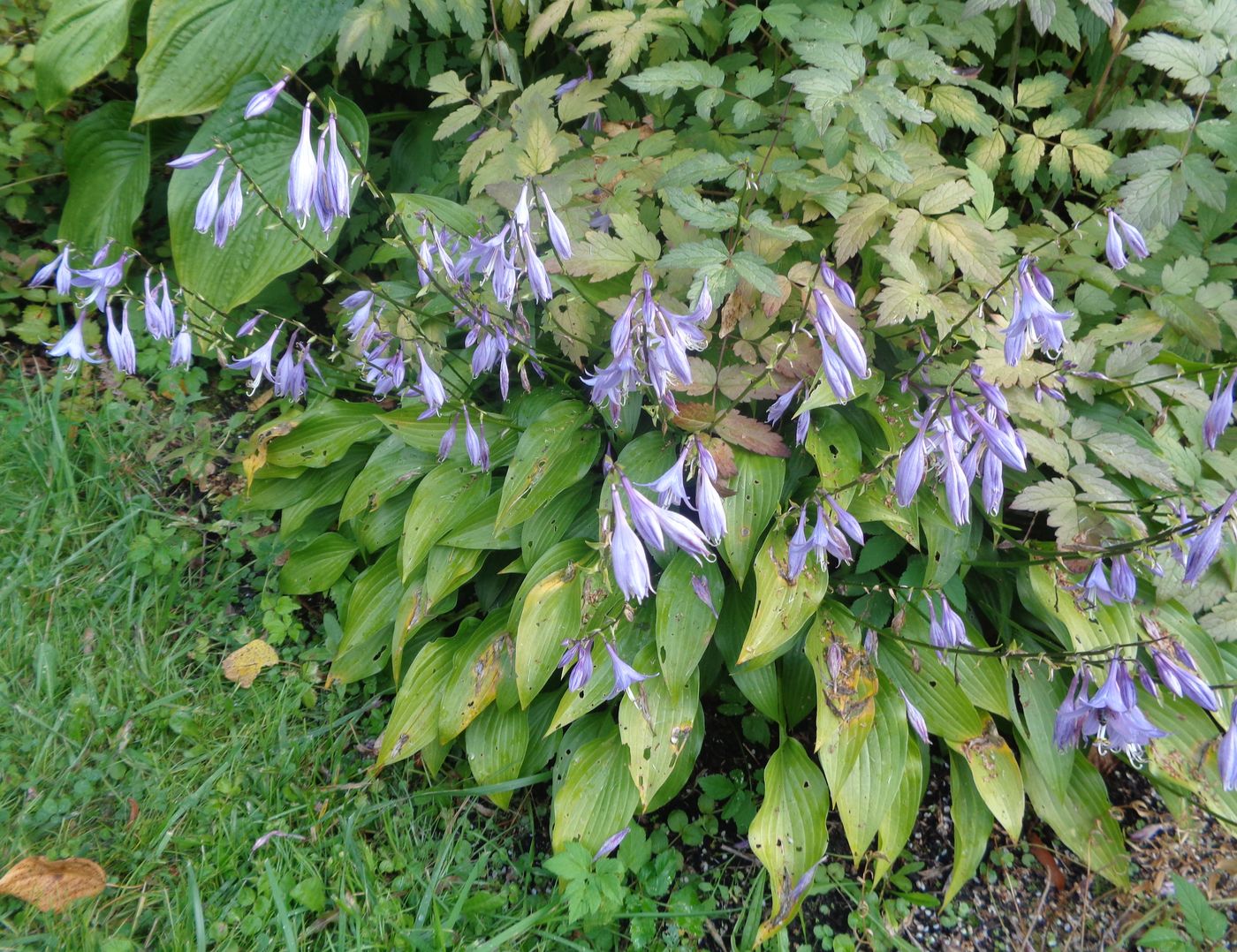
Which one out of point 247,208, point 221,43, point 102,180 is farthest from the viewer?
point 102,180

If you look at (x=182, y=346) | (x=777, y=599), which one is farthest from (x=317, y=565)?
(x=777, y=599)

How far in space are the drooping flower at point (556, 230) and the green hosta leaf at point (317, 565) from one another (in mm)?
1404

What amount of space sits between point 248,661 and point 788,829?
168 cm

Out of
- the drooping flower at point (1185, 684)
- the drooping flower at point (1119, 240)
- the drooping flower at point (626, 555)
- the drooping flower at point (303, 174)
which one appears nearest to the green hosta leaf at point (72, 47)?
the drooping flower at point (303, 174)

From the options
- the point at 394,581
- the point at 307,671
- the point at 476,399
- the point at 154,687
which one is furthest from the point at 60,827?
the point at 476,399

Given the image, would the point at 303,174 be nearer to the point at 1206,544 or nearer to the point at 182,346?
the point at 182,346

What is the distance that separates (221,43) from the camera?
11.0 feet

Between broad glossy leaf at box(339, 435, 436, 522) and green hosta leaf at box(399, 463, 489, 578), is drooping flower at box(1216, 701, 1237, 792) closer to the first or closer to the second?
green hosta leaf at box(399, 463, 489, 578)

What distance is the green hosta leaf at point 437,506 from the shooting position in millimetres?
2582

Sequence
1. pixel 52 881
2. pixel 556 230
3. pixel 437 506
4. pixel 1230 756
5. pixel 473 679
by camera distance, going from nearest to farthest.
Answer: pixel 1230 756, pixel 556 230, pixel 52 881, pixel 473 679, pixel 437 506

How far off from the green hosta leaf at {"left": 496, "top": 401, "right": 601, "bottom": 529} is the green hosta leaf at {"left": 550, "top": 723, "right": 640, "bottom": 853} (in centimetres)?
67

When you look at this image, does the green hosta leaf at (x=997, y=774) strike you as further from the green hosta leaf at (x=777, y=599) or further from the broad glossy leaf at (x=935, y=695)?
the green hosta leaf at (x=777, y=599)

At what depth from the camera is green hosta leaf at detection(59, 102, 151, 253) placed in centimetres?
360

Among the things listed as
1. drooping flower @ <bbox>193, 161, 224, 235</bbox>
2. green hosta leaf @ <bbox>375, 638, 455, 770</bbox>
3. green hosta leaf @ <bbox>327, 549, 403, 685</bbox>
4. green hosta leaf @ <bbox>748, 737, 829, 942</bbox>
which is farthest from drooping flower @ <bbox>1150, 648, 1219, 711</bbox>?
drooping flower @ <bbox>193, 161, 224, 235</bbox>
